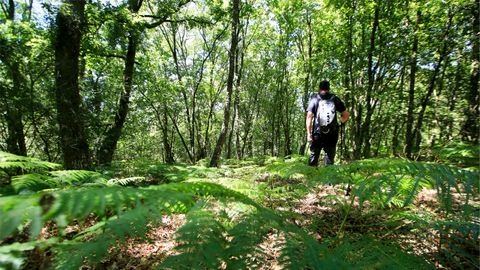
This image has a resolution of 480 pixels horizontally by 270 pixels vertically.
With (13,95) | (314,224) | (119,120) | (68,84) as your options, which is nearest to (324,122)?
(314,224)

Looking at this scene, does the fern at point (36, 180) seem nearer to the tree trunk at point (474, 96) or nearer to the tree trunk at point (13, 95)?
the tree trunk at point (13, 95)

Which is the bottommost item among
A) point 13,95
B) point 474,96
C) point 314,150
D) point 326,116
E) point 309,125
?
point 314,150

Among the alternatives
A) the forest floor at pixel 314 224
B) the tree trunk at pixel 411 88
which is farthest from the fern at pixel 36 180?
the tree trunk at pixel 411 88

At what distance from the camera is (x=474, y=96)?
22.4 feet

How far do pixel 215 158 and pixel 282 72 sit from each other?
41.5 feet

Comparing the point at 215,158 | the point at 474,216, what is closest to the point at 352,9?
the point at 215,158

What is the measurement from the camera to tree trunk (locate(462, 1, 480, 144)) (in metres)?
6.36

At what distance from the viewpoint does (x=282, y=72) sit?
18.8 m

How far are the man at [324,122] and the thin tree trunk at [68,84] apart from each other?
504 centimetres

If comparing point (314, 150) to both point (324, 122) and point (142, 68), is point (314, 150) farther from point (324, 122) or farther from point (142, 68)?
point (142, 68)

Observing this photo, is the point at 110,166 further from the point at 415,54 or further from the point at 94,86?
the point at 415,54

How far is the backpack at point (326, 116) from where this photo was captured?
4.53 meters

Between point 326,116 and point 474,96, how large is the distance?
5.50 metres

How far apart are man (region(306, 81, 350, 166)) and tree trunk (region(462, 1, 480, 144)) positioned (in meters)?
4.33
